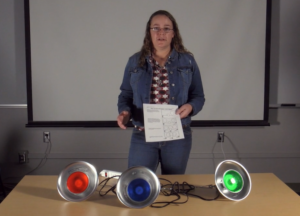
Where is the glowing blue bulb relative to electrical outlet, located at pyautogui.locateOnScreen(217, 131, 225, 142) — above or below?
above

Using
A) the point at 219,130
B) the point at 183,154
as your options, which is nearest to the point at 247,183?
the point at 183,154

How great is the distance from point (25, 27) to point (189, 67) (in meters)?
1.88

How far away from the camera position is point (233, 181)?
1369mm

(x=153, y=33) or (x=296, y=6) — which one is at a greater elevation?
(x=296, y=6)

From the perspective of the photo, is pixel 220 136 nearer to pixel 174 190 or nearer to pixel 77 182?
pixel 174 190

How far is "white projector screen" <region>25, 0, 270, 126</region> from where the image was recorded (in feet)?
9.58

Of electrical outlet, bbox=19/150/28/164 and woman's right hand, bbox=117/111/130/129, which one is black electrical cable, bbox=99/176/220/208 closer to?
woman's right hand, bbox=117/111/130/129

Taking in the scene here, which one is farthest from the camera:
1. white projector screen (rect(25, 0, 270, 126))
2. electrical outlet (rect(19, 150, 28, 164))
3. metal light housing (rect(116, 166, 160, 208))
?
electrical outlet (rect(19, 150, 28, 164))

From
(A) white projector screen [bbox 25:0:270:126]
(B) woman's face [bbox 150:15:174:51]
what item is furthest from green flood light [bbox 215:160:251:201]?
(A) white projector screen [bbox 25:0:270:126]

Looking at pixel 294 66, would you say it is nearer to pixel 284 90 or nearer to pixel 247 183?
pixel 284 90

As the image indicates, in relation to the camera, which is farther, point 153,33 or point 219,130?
point 219,130

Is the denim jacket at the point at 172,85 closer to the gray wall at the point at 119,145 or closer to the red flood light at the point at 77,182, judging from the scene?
the red flood light at the point at 77,182

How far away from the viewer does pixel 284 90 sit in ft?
10.0

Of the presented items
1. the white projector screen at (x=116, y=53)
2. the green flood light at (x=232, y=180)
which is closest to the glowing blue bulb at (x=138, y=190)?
the green flood light at (x=232, y=180)
